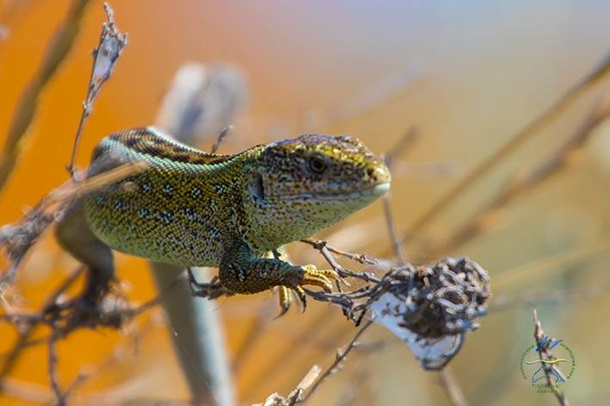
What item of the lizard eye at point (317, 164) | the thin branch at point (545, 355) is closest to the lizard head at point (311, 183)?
the lizard eye at point (317, 164)

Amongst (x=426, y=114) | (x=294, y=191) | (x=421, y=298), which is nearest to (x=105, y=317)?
(x=294, y=191)

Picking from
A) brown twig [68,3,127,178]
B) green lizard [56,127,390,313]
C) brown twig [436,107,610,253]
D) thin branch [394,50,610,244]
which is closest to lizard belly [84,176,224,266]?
green lizard [56,127,390,313]

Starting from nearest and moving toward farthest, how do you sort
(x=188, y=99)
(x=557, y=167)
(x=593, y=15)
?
1. (x=557, y=167)
2. (x=188, y=99)
3. (x=593, y=15)

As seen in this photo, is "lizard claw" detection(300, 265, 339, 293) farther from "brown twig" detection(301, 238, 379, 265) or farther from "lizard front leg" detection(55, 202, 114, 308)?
"lizard front leg" detection(55, 202, 114, 308)

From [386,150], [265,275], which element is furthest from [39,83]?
[386,150]

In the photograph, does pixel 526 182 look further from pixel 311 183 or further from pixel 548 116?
pixel 311 183

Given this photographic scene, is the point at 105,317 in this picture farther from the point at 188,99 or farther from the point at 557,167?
the point at 557,167
